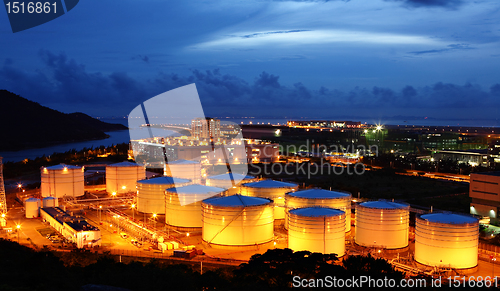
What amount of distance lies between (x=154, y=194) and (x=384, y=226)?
12.6 meters

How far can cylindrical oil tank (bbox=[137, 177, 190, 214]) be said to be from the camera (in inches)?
948

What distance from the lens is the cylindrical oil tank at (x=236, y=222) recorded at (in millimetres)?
17891

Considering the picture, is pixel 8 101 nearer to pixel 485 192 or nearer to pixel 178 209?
pixel 178 209

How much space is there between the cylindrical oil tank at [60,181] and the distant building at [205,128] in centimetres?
3808

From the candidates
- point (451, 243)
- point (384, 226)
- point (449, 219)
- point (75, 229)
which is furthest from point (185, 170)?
point (451, 243)

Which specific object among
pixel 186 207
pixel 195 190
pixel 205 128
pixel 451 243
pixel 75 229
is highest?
pixel 205 128

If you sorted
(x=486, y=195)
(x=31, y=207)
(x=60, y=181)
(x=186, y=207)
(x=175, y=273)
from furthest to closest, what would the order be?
(x=60, y=181)
(x=31, y=207)
(x=486, y=195)
(x=186, y=207)
(x=175, y=273)

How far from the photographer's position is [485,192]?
22.3m

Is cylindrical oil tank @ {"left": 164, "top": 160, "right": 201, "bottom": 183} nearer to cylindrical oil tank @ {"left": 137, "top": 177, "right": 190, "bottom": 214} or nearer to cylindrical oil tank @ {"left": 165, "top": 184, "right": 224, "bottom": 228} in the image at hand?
cylindrical oil tank @ {"left": 137, "top": 177, "right": 190, "bottom": 214}

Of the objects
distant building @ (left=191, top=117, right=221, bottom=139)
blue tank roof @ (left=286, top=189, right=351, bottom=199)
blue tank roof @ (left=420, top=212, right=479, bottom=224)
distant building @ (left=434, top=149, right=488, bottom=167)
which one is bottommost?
distant building @ (left=434, top=149, right=488, bottom=167)

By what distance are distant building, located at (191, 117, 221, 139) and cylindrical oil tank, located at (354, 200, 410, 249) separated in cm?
5022

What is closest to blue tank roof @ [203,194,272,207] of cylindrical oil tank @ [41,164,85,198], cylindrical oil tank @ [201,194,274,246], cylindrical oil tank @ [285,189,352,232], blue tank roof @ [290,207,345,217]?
cylindrical oil tank @ [201,194,274,246]

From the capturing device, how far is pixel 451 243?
15.5m

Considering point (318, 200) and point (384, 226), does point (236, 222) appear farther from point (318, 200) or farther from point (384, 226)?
point (384, 226)
